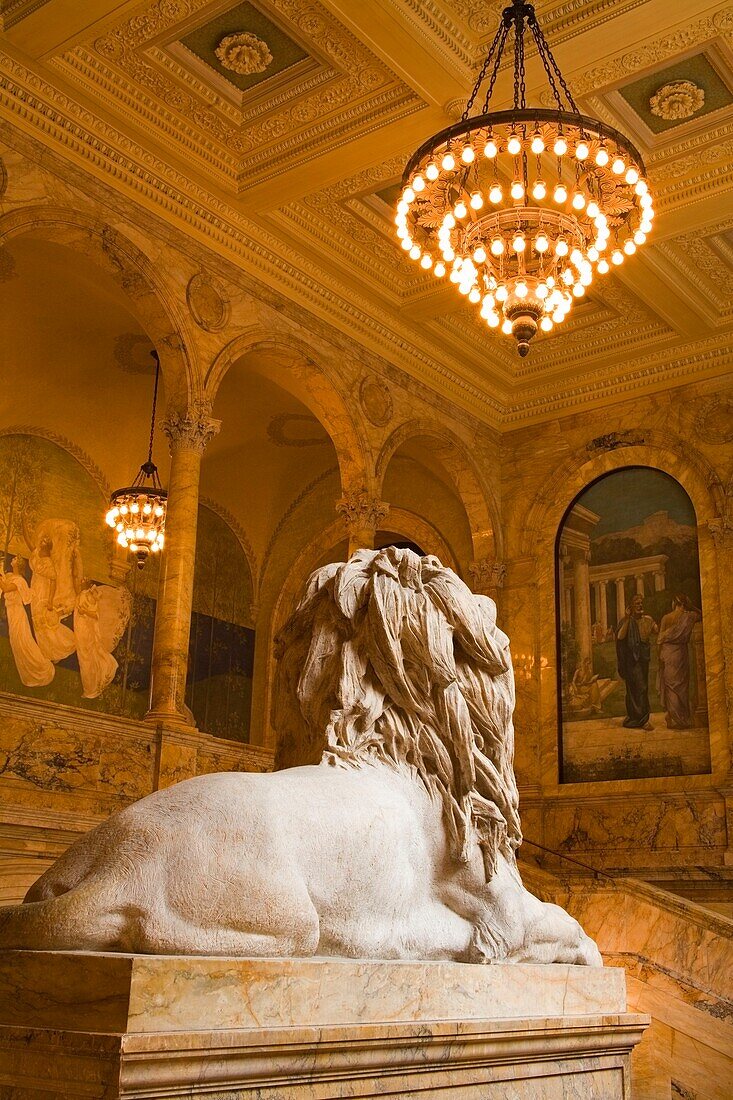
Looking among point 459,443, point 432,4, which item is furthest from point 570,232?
point 459,443

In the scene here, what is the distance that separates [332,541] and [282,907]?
14406 millimetres

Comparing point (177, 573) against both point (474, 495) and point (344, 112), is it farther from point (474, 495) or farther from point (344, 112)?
point (474, 495)

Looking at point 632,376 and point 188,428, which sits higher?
point 632,376

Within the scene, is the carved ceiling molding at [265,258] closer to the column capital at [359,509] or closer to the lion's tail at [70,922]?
the column capital at [359,509]

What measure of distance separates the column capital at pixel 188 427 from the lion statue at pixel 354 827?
25.1 feet

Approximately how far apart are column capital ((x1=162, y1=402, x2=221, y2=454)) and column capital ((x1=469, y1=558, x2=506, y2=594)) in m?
4.98

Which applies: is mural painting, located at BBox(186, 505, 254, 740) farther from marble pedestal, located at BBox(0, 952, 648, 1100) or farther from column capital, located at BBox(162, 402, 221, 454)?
marble pedestal, located at BBox(0, 952, 648, 1100)

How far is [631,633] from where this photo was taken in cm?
1366

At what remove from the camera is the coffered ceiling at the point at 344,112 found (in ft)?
28.8

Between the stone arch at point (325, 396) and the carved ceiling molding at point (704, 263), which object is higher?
the carved ceiling molding at point (704, 263)

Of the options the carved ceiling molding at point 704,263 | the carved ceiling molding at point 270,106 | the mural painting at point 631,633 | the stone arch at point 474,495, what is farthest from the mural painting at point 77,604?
the carved ceiling molding at point 704,263

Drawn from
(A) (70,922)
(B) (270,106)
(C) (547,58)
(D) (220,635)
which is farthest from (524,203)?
(D) (220,635)

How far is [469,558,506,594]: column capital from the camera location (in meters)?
14.5

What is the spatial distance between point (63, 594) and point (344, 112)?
766cm
